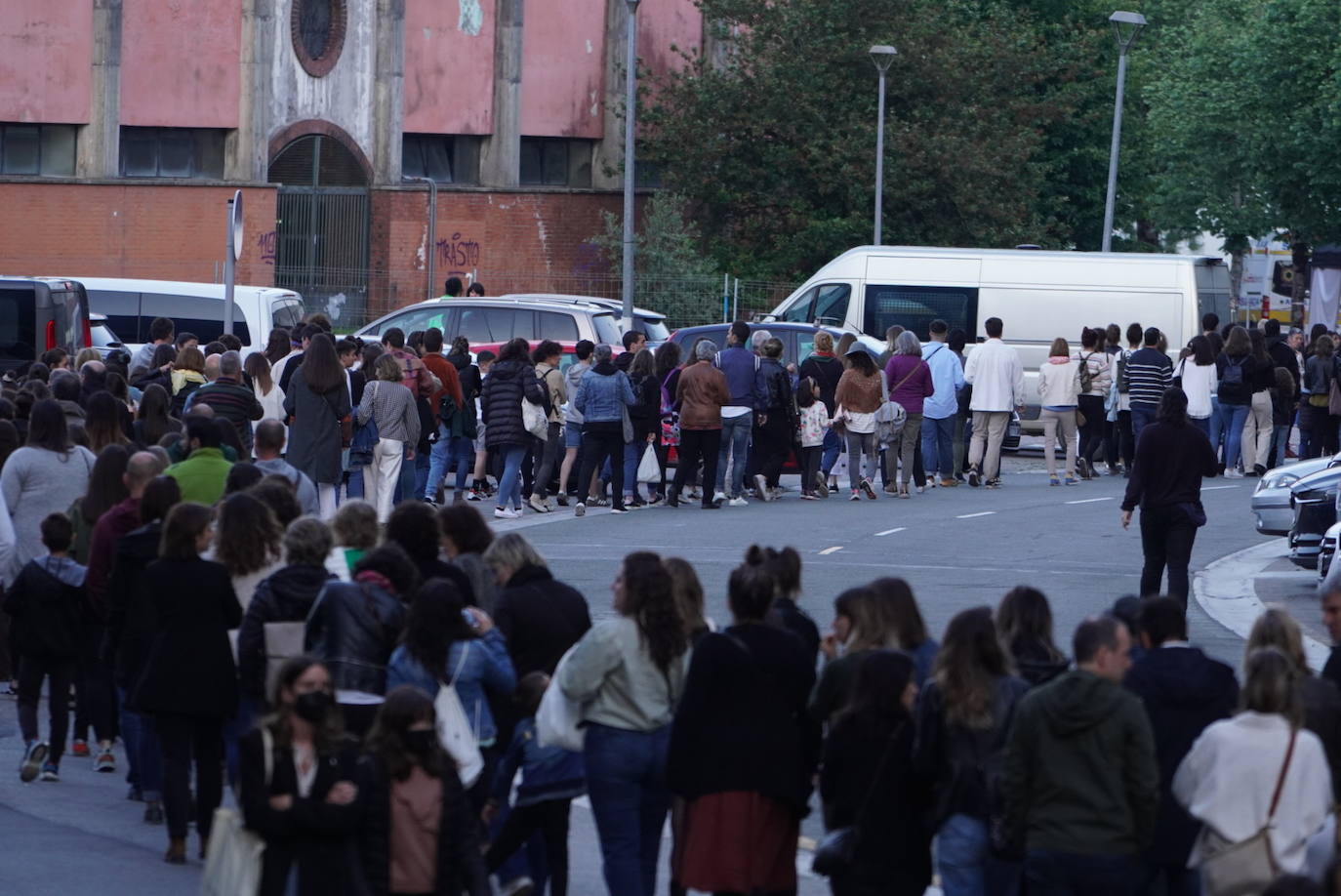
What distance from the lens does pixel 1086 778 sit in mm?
6445

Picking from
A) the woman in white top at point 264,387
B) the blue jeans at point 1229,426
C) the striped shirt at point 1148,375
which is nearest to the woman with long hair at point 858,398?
the striped shirt at point 1148,375

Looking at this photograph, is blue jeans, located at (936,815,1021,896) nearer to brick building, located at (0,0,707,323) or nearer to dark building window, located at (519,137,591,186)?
brick building, located at (0,0,707,323)

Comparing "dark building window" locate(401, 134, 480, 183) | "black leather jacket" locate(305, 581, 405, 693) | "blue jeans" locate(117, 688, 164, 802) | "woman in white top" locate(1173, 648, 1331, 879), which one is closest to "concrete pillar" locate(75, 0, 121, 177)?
"dark building window" locate(401, 134, 480, 183)

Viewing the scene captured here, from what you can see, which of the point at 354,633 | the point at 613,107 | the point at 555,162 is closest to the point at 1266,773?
the point at 354,633

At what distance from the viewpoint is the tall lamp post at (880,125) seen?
38.9m

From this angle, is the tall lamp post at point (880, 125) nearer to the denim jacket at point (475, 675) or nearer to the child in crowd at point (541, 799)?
the child in crowd at point (541, 799)

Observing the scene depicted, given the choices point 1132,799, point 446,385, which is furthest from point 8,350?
point 1132,799

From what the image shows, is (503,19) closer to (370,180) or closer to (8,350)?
(370,180)

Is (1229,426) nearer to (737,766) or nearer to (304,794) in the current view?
(737,766)

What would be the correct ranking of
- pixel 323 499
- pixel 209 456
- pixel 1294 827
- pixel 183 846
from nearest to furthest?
pixel 1294 827
pixel 183 846
pixel 209 456
pixel 323 499

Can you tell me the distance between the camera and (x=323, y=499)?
17.4 meters

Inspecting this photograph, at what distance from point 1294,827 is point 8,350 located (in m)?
17.9

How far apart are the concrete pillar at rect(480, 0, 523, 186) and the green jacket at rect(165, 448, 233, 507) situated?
33800 mm

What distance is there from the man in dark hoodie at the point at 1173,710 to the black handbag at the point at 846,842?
0.93 m
